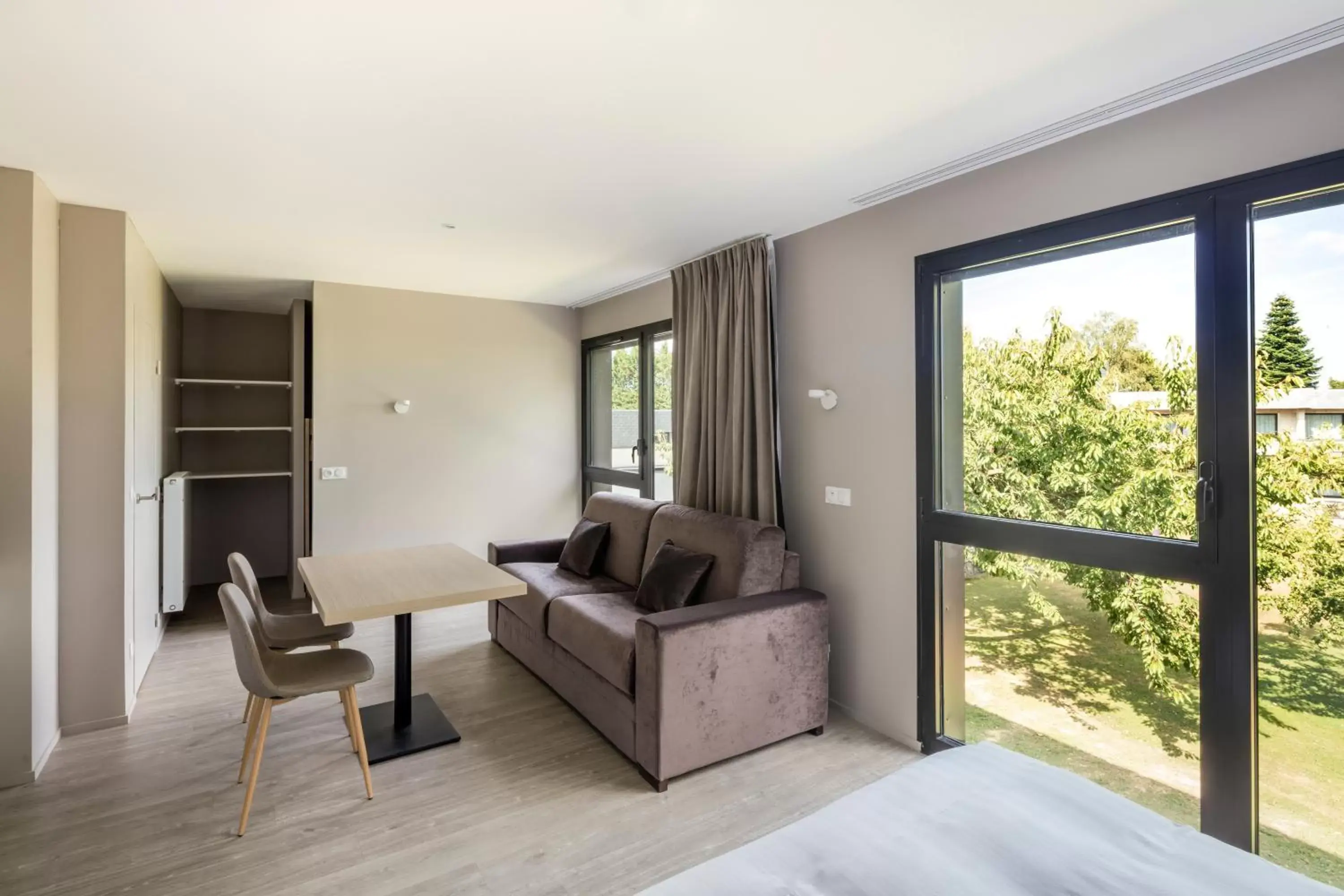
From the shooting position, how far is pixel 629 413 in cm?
545

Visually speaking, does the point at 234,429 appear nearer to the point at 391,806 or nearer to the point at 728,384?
the point at 391,806

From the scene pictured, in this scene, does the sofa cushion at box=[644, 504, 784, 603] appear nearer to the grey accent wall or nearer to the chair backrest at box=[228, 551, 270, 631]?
the chair backrest at box=[228, 551, 270, 631]

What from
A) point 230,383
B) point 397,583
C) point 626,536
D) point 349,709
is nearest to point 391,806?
point 349,709

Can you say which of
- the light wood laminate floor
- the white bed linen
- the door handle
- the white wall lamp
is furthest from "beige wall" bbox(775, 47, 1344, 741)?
the white bed linen

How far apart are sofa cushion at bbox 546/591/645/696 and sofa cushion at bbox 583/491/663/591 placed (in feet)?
1.01

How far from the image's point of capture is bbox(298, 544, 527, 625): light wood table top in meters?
2.65

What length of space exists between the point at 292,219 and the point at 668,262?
7.13 ft

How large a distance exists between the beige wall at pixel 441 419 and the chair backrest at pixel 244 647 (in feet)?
9.20

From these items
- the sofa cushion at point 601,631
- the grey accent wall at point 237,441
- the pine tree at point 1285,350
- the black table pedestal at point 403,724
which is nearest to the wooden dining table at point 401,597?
the black table pedestal at point 403,724

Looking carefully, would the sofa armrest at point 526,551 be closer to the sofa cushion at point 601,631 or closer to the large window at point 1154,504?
the sofa cushion at point 601,631

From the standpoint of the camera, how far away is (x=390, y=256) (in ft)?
14.0

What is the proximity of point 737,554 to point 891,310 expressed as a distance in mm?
1388

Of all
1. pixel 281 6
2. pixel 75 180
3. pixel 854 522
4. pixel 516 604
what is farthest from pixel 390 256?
pixel 854 522

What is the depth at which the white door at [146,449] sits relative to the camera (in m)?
3.51
